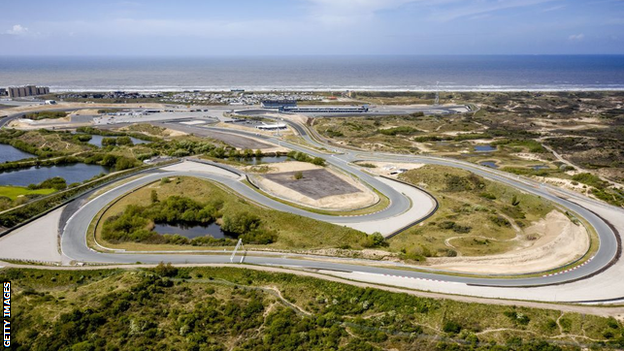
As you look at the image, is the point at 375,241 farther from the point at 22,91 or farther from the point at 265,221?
the point at 22,91

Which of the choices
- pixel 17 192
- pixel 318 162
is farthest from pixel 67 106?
pixel 318 162

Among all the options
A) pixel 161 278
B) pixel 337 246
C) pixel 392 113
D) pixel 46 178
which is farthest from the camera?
pixel 392 113

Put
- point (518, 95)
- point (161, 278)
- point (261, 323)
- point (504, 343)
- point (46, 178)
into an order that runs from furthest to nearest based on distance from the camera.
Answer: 1. point (518, 95)
2. point (46, 178)
3. point (161, 278)
4. point (261, 323)
5. point (504, 343)

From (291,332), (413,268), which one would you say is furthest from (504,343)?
(291,332)

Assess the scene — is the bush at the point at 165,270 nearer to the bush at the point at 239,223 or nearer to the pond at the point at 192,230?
the pond at the point at 192,230

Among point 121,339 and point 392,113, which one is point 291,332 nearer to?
point 121,339

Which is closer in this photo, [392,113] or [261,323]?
[261,323]

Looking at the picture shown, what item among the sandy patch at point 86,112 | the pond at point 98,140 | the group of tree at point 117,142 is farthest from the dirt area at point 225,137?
the sandy patch at point 86,112
